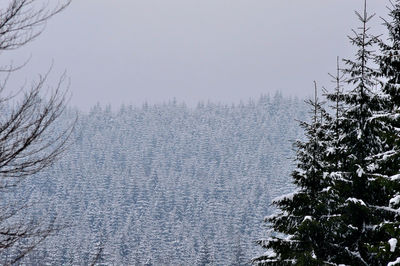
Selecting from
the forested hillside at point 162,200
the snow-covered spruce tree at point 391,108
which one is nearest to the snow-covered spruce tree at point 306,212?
the snow-covered spruce tree at point 391,108

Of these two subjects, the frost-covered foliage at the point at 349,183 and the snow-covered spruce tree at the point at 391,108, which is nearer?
the snow-covered spruce tree at the point at 391,108

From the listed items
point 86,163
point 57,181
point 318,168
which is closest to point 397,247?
point 318,168

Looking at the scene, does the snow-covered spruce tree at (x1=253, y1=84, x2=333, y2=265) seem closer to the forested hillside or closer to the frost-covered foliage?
the frost-covered foliage

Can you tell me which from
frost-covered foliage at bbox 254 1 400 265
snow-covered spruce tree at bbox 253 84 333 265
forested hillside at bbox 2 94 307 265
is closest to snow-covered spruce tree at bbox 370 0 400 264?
frost-covered foliage at bbox 254 1 400 265

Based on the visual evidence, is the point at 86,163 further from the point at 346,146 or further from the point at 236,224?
the point at 346,146

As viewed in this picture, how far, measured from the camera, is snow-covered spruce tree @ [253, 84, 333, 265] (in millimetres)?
9488

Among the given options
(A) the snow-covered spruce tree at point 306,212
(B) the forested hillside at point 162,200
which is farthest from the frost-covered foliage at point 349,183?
(B) the forested hillside at point 162,200

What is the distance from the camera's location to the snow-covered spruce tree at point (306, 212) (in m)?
9.49

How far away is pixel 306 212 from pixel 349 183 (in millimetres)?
1325

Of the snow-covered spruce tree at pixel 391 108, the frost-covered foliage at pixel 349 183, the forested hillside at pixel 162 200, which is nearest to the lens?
the snow-covered spruce tree at pixel 391 108

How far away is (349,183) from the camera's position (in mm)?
9273

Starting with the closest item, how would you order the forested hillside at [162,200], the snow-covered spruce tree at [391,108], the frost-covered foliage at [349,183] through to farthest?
1. the snow-covered spruce tree at [391,108]
2. the frost-covered foliage at [349,183]
3. the forested hillside at [162,200]

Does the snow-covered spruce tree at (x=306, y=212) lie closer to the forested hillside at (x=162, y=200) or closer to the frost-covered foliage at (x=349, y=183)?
the frost-covered foliage at (x=349, y=183)

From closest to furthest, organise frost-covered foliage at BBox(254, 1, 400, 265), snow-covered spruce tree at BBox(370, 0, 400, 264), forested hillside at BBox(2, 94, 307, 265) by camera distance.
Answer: snow-covered spruce tree at BBox(370, 0, 400, 264) → frost-covered foliage at BBox(254, 1, 400, 265) → forested hillside at BBox(2, 94, 307, 265)
